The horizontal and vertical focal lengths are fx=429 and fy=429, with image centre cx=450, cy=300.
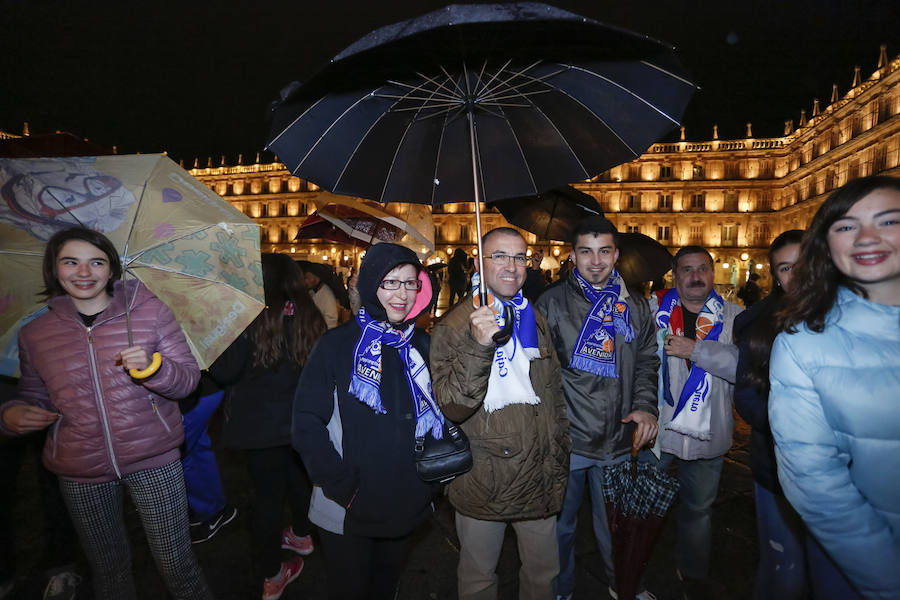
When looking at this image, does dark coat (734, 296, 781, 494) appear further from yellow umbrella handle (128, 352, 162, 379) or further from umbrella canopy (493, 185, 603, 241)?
yellow umbrella handle (128, 352, 162, 379)

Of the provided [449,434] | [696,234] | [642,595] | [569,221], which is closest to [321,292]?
[569,221]

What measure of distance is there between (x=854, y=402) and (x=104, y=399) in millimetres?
2916

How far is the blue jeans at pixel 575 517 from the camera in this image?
250 cm

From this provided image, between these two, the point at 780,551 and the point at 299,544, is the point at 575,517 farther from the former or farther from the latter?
the point at 299,544

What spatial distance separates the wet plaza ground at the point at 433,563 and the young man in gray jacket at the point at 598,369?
41 centimetres

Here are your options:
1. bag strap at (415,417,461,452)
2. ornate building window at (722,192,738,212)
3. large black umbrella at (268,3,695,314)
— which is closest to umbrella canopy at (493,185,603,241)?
large black umbrella at (268,3,695,314)

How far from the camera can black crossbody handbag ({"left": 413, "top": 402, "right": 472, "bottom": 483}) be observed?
1.80 meters

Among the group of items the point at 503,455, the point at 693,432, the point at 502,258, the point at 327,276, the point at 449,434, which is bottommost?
the point at 693,432

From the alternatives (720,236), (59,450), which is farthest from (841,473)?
(720,236)

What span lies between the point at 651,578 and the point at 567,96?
3.13 metres

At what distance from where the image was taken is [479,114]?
2252mm

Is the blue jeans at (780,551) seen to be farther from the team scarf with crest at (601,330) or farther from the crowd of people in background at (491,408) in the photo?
the team scarf with crest at (601,330)

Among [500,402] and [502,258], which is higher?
[502,258]

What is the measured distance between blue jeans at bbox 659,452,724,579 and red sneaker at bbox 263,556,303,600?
8.18 ft
